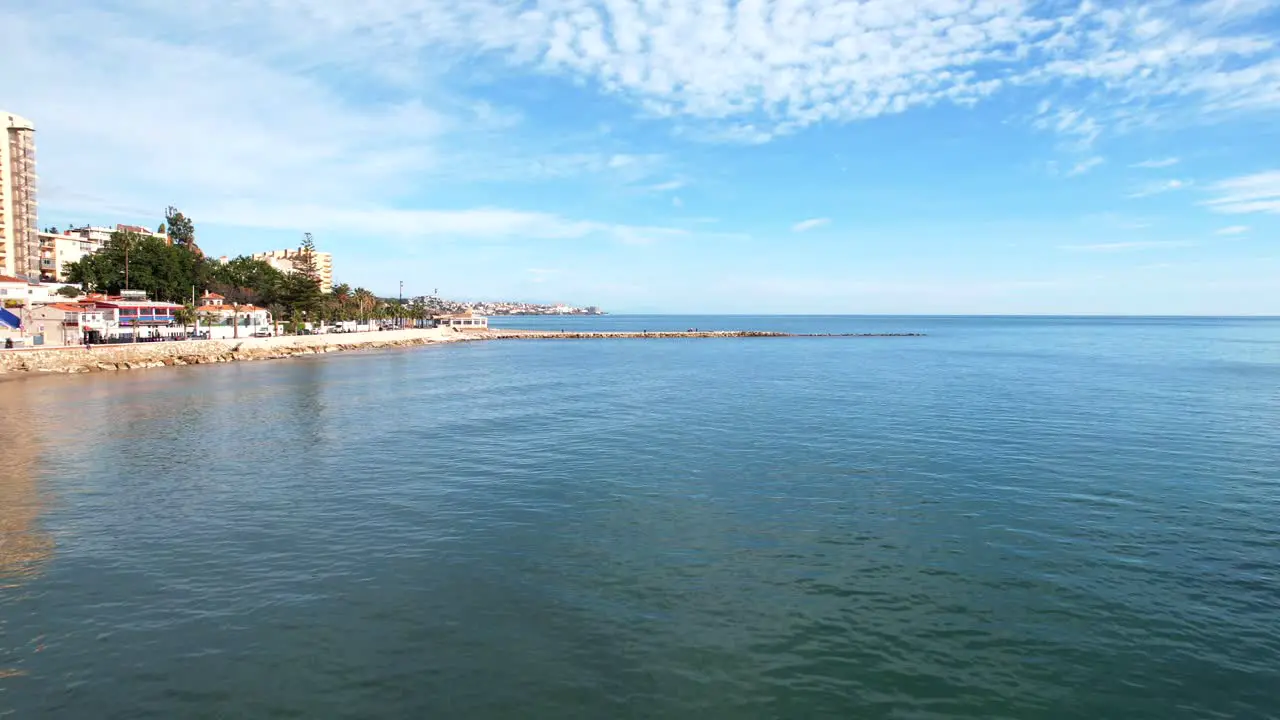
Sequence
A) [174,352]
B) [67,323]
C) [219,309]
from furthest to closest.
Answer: [219,309]
[174,352]
[67,323]

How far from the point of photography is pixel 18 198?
115 m

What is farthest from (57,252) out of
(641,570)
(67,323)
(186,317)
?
(641,570)

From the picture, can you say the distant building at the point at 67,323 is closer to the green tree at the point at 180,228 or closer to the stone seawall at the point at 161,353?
the stone seawall at the point at 161,353

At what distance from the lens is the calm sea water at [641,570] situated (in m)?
10.5

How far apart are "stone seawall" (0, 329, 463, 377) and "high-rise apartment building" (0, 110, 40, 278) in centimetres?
5697

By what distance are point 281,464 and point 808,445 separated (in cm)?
2039

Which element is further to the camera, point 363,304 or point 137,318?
point 363,304

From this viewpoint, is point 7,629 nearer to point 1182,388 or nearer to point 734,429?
point 734,429

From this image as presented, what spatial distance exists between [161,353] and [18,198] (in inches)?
3162

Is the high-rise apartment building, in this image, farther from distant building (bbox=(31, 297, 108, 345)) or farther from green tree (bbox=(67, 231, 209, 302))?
distant building (bbox=(31, 297, 108, 345))

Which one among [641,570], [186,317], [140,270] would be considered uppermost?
[140,270]

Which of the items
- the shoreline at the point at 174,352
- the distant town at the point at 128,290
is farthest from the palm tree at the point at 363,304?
the shoreline at the point at 174,352

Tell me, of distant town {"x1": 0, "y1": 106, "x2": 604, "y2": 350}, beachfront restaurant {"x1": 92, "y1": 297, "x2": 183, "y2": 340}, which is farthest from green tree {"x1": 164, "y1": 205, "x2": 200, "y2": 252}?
beachfront restaurant {"x1": 92, "y1": 297, "x2": 183, "y2": 340}

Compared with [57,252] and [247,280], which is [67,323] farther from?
[57,252]
